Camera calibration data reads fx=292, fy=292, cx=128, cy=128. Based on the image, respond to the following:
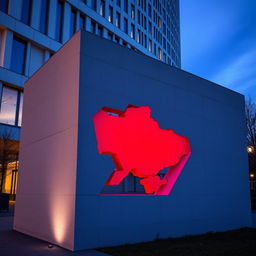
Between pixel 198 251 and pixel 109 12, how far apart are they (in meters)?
24.8

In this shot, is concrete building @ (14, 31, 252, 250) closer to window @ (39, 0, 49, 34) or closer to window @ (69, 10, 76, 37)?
window @ (39, 0, 49, 34)

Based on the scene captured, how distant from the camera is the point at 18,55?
1933cm

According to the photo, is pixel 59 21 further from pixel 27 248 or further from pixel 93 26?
pixel 27 248

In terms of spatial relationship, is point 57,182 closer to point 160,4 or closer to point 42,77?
point 42,77

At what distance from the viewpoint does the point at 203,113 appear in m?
10.2

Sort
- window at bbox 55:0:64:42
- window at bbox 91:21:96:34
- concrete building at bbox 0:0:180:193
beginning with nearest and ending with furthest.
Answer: concrete building at bbox 0:0:180:193 < window at bbox 55:0:64:42 < window at bbox 91:21:96:34

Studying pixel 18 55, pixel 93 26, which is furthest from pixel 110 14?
pixel 18 55

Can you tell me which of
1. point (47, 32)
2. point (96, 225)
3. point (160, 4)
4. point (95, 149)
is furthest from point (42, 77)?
point (160, 4)

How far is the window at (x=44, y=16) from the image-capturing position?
2055 cm

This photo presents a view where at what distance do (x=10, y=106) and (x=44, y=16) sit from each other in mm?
Result: 6982

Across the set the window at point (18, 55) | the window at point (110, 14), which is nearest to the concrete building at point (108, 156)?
the window at point (18, 55)

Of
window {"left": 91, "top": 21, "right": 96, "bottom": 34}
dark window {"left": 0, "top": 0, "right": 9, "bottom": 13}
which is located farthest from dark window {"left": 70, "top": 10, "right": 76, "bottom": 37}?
dark window {"left": 0, "top": 0, "right": 9, "bottom": 13}

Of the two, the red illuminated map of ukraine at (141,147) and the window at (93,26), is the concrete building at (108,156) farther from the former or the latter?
the window at (93,26)

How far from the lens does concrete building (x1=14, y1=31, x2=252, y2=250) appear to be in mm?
7066
